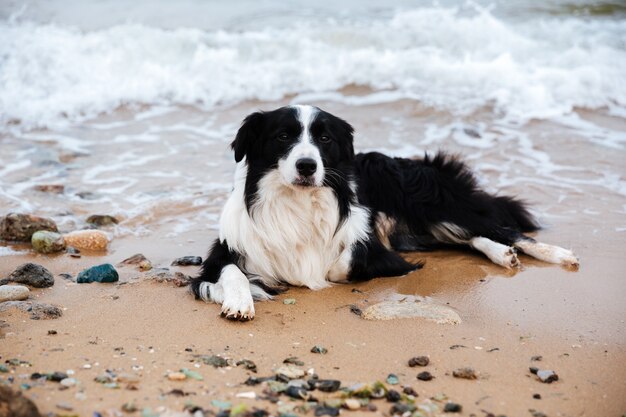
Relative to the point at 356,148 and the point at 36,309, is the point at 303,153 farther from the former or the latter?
the point at 356,148

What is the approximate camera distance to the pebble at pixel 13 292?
4145 mm

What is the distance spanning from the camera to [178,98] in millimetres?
10766

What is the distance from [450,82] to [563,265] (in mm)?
6210

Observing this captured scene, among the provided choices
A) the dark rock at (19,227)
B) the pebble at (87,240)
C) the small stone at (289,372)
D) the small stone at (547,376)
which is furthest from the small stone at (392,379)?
the dark rock at (19,227)

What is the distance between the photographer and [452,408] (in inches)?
117

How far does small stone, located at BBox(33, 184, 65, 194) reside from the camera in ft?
22.3

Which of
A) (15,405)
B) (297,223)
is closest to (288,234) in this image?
(297,223)

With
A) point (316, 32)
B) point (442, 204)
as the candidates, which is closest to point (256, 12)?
point (316, 32)

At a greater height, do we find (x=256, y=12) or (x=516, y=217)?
(x=256, y=12)

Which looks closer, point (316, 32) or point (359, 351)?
point (359, 351)

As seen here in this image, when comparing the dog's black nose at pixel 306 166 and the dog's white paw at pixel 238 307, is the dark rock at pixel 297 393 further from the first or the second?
the dog's black nose at pixel 306 166

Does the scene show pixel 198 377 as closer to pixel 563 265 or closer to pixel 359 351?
pixel 359 351

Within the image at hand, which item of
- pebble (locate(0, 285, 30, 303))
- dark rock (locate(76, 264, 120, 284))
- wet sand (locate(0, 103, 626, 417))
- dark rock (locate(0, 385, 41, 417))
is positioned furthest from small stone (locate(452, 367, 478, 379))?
pebble (locate(0, 285, 30, 303))

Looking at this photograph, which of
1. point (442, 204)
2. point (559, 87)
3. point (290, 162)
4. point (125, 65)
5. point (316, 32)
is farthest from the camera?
point (316, 32)
